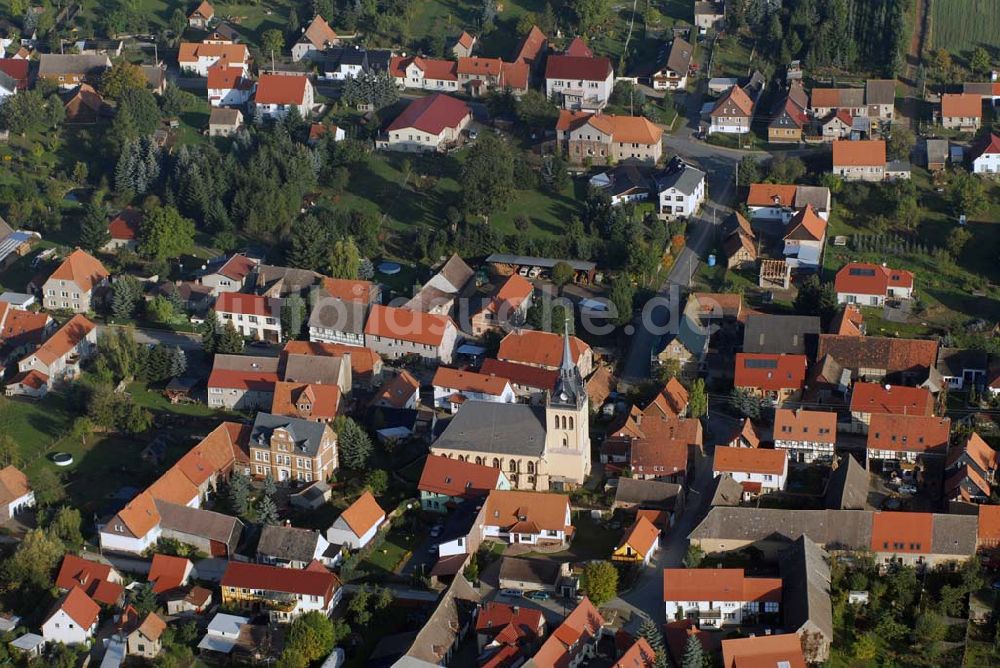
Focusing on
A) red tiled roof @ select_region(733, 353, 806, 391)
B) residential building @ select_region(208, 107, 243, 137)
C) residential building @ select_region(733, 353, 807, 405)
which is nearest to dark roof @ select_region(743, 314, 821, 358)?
red tiled roof @ select_region(733, 353, 806, 391)

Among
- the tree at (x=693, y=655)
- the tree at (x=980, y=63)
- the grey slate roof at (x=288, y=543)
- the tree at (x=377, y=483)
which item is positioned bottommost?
the tree at (x=377, y=483)

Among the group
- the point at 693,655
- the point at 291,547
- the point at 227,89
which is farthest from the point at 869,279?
the point at 227,89

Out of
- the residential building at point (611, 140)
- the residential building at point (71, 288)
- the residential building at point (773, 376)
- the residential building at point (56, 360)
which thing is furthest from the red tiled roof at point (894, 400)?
the residential building at point (71, 288)

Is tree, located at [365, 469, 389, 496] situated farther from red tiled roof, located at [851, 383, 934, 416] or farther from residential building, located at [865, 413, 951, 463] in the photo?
red tiled roof, located at [851, 383, 934, 416]

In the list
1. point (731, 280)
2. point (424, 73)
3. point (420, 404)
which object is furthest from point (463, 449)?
point (424, 73)

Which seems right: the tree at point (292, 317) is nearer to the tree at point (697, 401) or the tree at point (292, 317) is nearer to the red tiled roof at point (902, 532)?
the tree at point (697, 401)

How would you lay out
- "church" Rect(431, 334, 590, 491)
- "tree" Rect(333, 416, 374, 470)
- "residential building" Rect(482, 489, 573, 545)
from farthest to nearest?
"tree" Rect(333, 416, 374, 470) < "church" Rect(431, 334, 590, 491) < "residential building" Rect(482, 489, 573, 545)
